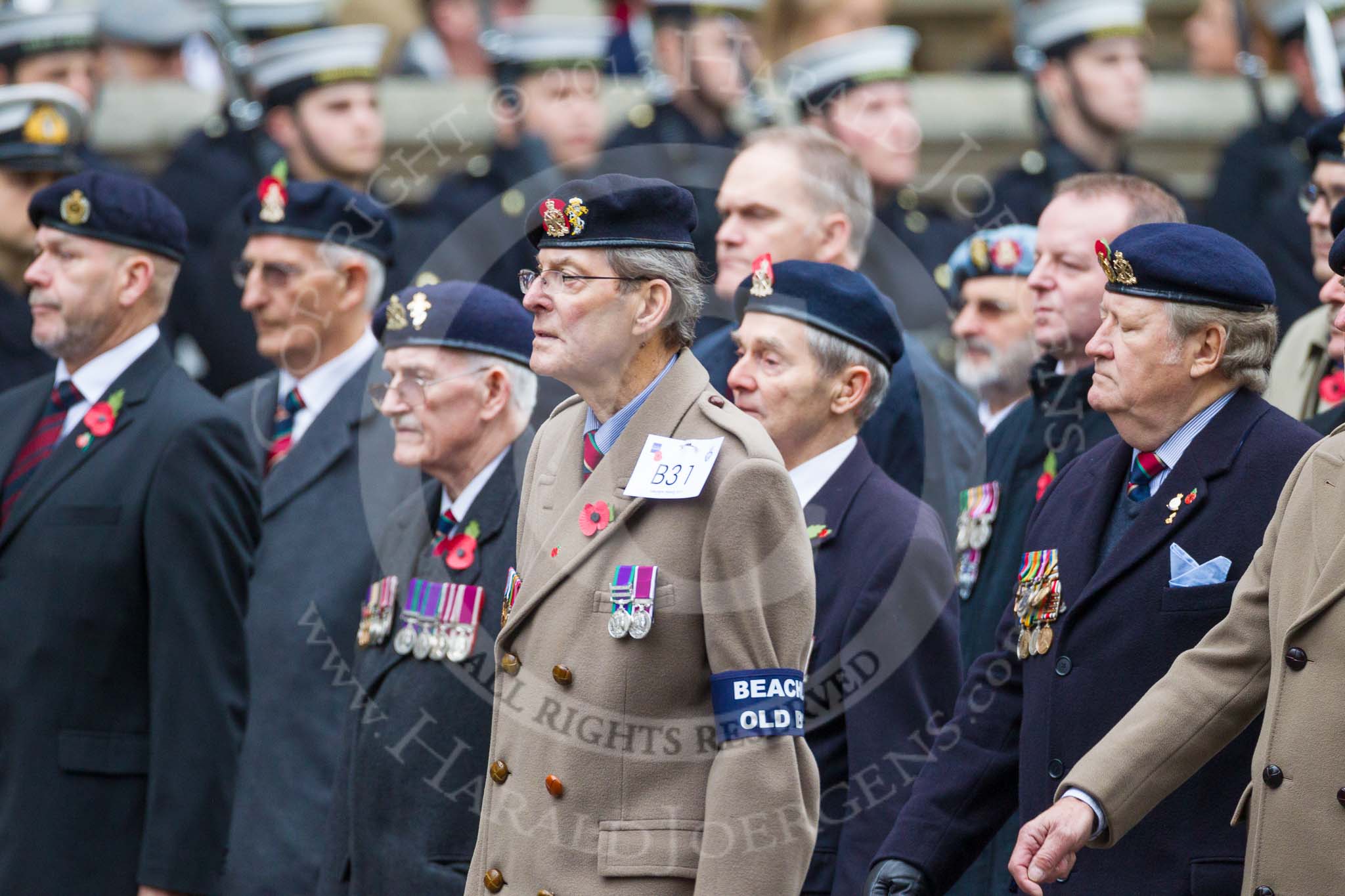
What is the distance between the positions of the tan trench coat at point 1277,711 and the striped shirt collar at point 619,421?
3.77 feet

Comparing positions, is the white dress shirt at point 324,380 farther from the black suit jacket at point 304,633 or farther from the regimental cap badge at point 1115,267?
the regimental cap badge at point 1115,267

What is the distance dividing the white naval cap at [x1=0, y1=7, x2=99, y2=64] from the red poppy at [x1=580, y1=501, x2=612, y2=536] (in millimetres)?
6213

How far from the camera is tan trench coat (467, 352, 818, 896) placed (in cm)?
408

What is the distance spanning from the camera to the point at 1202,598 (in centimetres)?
443

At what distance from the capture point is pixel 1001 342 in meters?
7.15

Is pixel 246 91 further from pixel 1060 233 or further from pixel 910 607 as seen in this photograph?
pixel 910 607

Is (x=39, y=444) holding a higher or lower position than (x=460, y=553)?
higher

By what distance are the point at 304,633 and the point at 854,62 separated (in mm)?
4295

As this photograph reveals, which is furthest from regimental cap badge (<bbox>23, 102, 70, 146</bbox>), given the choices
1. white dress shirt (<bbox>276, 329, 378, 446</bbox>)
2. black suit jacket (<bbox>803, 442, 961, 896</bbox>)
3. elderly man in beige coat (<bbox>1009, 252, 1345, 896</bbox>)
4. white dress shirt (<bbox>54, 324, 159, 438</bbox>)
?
elderly man in beige coat (<bbox>1009, 252, 1345, 896</bbox>)

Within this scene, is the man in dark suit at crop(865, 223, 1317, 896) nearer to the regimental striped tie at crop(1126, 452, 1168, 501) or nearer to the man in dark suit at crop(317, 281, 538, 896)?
the regimental striped tie at crop(1126, 452, 1168, 501)

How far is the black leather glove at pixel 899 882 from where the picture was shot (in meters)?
4.66

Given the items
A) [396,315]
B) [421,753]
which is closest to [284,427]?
[396,315]

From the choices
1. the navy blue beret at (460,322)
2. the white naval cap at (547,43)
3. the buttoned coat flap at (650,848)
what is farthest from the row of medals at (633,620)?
the white naval cap at (547,43)

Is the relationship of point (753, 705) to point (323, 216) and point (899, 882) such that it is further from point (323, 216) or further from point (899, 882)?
point (323, 216)
